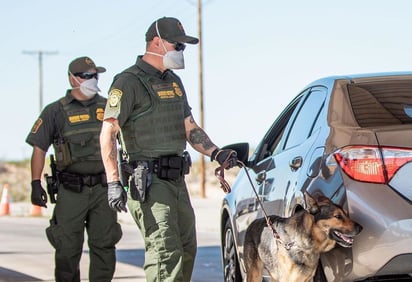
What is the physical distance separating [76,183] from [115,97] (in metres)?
1.95

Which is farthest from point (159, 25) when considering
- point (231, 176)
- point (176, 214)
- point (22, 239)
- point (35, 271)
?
point (231, 176)

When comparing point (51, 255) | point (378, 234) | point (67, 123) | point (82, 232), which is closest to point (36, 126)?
point (67, 123)

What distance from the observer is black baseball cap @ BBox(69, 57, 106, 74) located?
8.32 metres

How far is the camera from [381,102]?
596 cm

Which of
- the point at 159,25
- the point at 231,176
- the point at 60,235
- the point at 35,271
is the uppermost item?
the point at 159,25

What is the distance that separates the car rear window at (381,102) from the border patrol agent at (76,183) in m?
2.84

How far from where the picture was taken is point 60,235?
798cm

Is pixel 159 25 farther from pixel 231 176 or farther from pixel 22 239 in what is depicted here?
pixel 231 176

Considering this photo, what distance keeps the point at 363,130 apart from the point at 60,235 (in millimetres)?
3314

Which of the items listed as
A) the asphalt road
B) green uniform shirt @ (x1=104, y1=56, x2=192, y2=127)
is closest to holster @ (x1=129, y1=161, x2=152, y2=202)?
green uniform shirt @ (x1=104, y1=56, x2=192, y2=127)

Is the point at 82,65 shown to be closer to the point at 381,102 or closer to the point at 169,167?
the point at 169,167

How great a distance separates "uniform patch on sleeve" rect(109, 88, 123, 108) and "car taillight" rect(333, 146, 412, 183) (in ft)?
5.23

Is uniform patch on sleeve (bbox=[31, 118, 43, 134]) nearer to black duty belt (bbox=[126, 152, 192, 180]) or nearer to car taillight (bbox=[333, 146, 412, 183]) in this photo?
black duty belt (bbox=[126, 152, 192, 180])

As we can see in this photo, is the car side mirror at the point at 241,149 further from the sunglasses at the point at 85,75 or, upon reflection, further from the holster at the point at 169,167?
the sunglasses at the point at 85,75
